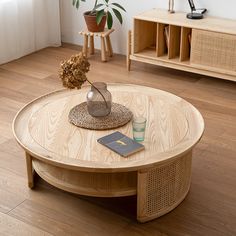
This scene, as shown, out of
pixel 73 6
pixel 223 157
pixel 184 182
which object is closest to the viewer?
pixel 184 182

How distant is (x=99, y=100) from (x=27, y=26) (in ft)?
7.79

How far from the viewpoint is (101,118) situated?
2.74 meters

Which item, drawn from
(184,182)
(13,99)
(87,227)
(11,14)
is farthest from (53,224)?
(11,14)

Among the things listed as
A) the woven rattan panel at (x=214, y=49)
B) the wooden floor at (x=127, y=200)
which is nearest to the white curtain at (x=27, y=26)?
the wooden floor at (x=127, y=200)

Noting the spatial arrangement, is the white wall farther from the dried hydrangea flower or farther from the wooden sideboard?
the dried hydrangea flower

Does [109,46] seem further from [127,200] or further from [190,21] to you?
[127,200]

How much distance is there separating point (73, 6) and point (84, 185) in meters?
2.85

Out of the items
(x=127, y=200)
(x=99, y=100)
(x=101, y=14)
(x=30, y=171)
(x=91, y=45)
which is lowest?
(x=127, y=200)

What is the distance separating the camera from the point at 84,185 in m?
2.49

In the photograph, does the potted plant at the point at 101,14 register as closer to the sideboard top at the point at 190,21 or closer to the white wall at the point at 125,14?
the white wall at the point at 125,14

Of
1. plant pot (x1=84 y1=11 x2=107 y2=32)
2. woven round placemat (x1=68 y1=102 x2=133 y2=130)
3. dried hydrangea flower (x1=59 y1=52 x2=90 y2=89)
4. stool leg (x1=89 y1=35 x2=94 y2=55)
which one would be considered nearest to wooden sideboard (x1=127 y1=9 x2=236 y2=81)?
plant pot (x1=84 y1=11 x2=107 y2=32)

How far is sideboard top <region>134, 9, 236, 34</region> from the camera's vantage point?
3.90 m

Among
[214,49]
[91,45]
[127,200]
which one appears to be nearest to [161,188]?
[127,200]

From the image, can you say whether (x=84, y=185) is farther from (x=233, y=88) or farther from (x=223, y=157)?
(x=233, y=88)
